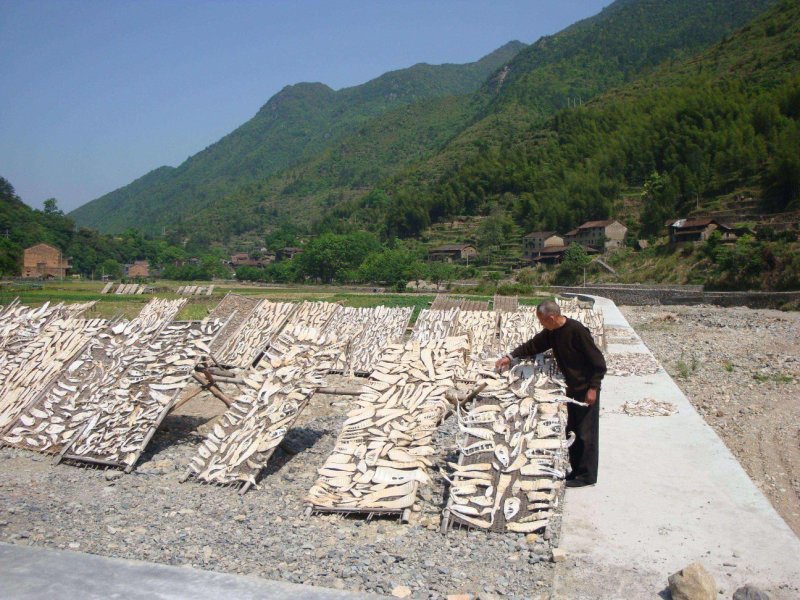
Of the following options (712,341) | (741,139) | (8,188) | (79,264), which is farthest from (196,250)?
(712,341)

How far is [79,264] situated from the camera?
6912 cm

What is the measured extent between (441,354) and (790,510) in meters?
3.56

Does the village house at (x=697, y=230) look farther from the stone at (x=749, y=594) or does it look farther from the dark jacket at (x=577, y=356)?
the stone at (x=749, y=594)

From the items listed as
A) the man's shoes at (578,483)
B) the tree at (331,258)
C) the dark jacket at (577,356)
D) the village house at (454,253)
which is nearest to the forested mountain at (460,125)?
the village house at (454,253)

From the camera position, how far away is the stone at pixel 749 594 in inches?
123

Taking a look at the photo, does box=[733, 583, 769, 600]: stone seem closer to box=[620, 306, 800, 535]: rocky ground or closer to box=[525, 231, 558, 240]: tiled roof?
box=[620, 306, 800, 535]: rocky ground

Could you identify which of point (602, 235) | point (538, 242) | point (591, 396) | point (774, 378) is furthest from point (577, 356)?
point (538, 242)

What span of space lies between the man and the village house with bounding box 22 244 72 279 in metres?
53.0

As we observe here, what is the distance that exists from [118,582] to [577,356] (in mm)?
4119

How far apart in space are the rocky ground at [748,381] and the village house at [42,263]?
45.8m

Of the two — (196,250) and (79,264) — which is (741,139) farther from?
(196,250)

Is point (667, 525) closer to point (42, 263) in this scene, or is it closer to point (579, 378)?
point (579, 378)

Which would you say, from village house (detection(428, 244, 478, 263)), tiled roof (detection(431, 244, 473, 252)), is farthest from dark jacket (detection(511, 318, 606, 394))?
tiled roof (detection(431, 244, 473, 252))

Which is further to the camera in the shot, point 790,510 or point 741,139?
point 741,139
